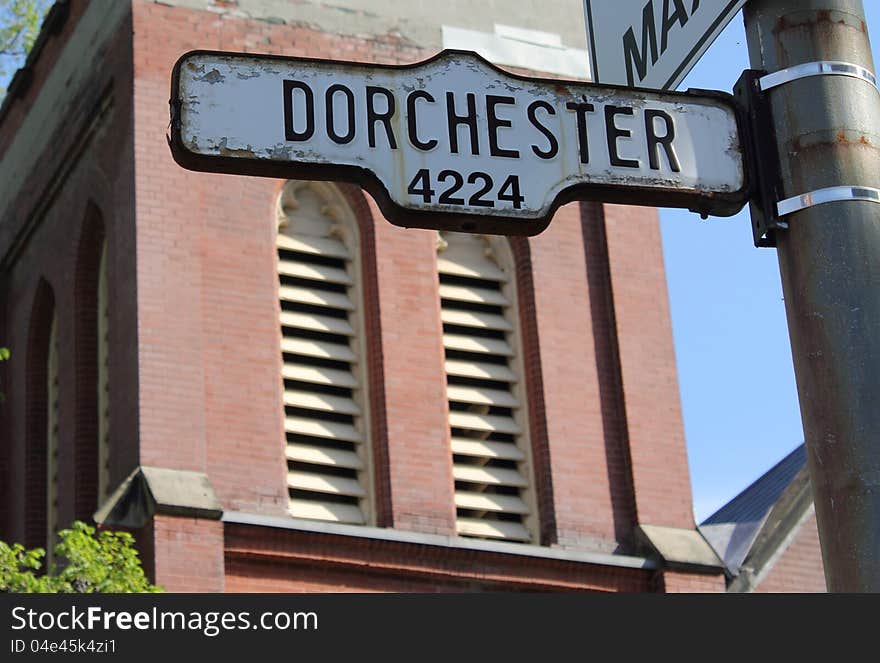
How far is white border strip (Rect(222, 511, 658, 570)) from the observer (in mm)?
17875

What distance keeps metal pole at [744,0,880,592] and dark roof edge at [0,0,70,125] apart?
60.4ft

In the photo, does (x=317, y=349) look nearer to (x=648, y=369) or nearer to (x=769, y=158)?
(x=648, y=369)

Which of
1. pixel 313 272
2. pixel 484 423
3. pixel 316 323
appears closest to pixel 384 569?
pixel 484 423

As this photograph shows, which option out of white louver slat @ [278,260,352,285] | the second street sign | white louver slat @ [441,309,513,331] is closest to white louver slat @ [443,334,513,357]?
white louver slat @ [441,309,513,331]

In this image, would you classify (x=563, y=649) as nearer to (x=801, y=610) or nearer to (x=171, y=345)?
(x=801, y=610)

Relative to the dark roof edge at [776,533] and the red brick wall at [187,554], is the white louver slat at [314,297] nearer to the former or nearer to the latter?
the red brick wall at [187,554]

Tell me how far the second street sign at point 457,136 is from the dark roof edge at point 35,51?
18131 mm

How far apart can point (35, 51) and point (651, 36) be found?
19.1 metres

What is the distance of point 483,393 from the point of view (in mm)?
20328

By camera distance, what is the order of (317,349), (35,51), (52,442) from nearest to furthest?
(317,349), (52,442), (35,51)

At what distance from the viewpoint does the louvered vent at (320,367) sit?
62.4 ft

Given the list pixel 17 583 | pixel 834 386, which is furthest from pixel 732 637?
pixel 17 583

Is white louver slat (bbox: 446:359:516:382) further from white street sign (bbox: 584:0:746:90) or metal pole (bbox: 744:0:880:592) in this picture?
metal pole (bbox: 744:0:880:592)

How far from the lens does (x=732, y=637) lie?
12.3 feet
